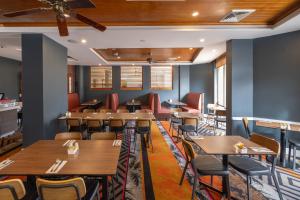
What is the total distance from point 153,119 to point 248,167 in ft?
8.24

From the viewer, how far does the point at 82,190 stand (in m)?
1.53

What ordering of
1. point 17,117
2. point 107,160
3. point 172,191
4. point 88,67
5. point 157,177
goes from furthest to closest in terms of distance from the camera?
point 88,67, point 17,117, point 157,177, point 172,191, point 107,160

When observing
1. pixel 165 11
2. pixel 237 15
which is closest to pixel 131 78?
pixel 165 11

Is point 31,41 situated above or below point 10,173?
above

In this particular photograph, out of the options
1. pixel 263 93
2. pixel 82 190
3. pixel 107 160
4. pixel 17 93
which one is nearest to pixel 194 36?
pixel 263 93

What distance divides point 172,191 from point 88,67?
8.32 metres

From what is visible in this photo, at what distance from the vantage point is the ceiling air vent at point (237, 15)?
3262 mm

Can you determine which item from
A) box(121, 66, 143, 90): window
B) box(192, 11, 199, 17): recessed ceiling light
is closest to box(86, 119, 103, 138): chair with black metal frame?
box(192, 11, 199, 17): recessed ceiling light

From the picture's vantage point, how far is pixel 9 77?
7711 millimetres

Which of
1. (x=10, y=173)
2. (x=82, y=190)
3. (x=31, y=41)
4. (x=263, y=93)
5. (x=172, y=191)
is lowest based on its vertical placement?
(x=172, y=191)

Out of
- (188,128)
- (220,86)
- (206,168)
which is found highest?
(220,86)

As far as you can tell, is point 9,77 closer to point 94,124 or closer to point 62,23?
point 94,124

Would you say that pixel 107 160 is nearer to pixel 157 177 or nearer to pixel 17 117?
pixel 157 177

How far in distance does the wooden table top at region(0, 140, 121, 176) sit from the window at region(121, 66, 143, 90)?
7.05 metres
